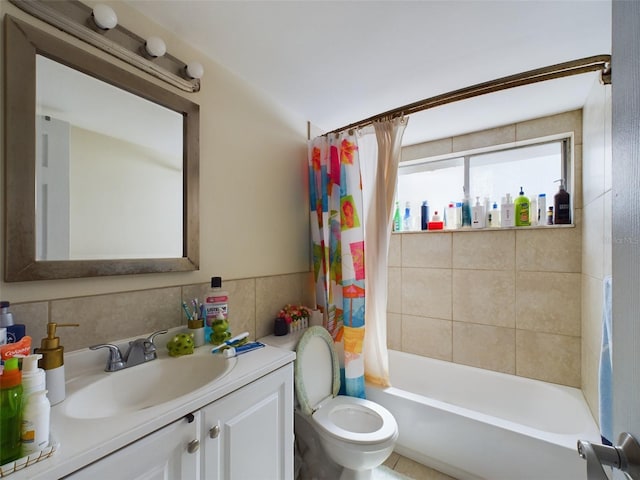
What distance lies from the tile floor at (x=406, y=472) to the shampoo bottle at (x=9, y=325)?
71.7 inches

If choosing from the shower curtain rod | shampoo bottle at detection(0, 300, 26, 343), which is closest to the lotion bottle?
shampoo bottle at detection(0, 300, 26, 343)

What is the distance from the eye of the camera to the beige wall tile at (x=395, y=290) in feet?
8.36

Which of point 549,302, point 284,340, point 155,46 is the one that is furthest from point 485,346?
point 155,46

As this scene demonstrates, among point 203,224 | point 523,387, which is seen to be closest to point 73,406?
point 203,224

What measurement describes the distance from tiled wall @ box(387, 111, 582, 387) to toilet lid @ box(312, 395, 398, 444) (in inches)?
41.8

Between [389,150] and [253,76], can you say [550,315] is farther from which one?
[253,76]

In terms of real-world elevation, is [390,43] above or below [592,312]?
above

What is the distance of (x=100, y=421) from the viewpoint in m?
0.69

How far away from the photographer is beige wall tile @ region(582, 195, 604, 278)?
1423 mm

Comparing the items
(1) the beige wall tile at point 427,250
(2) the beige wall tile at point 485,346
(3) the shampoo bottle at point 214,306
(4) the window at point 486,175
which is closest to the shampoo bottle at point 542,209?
(4) the window at point 486,175

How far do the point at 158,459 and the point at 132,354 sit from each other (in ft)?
1.38

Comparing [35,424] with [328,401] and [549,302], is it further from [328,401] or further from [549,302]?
[549,302]

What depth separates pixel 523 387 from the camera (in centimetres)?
197

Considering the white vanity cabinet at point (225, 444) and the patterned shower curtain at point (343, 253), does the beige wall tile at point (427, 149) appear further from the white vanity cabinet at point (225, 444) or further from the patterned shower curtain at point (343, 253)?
the white vanity cabinet at point (225, 444)
